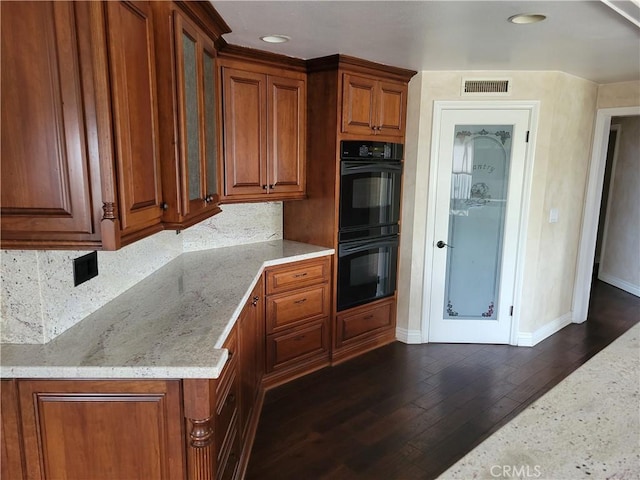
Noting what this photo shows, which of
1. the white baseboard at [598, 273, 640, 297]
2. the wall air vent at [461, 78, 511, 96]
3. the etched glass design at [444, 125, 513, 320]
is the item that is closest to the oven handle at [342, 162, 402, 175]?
the etched glass design at [444, 125, 513, 320]

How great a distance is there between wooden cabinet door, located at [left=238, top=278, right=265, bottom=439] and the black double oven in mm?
805

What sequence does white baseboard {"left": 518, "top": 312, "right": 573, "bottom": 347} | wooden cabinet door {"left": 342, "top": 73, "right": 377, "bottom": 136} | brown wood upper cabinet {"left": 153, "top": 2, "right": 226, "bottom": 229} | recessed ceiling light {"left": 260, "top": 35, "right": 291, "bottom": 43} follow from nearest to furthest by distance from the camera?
1. brown wood upper cabinet {"left": 153, "top": 2, "right": 226, "bottom": 229}
2. recessed ceiling light {"left": 260, "top": 35, "right": 291, "bottom": 43}
3. wooden cabinet door {"left": 342, "top": 73, "right": 377, "bottom": 136}
4. white baseboard {"left": 518, "top": 312, "right": 573, "bottom": 347}

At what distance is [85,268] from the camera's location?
1.83m

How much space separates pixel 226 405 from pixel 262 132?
1.85m

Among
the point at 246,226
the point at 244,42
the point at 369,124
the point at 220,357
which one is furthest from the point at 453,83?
the point at 220,357

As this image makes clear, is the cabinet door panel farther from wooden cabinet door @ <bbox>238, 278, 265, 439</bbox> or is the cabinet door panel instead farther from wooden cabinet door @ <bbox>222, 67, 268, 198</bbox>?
wooden cabinet door @ <bbox>238, 278, 265, 439</bbox>

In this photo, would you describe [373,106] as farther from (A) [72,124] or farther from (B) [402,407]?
(A) [72,124]

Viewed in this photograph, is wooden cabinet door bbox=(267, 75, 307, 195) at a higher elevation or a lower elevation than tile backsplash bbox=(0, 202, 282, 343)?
higher

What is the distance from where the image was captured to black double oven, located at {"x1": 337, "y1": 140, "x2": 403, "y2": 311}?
3340 millimetres

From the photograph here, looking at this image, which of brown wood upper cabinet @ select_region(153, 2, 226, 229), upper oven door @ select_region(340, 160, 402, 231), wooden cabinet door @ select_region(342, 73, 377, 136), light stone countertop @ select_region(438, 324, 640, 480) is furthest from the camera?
upper oven door @ select_region(340, 160, 402, 231)

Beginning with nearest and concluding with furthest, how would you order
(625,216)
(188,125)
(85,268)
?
(85,268) < (188,125) < (625,216)

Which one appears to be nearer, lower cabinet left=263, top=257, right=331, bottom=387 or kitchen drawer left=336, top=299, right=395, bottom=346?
lower cabinet left=263, top=257, right=331, bottom=387

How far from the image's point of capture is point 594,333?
418 centimetres

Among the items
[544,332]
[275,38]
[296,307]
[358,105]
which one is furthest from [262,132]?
[544,332]
